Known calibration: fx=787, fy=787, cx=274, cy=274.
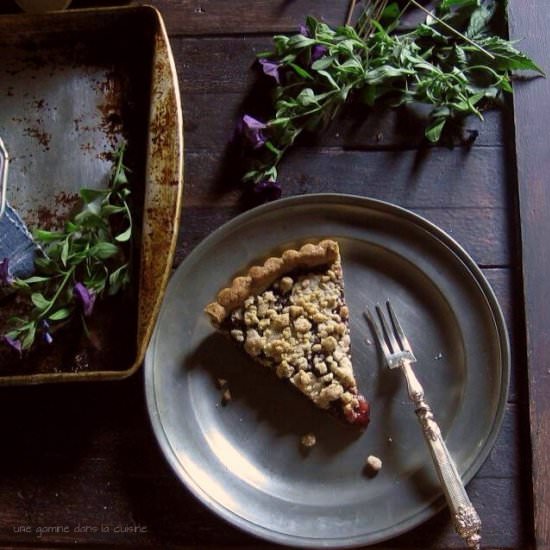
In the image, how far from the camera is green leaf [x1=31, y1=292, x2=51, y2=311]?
1.21 metres

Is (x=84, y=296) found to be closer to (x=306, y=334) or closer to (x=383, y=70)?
(x=306, y=334)

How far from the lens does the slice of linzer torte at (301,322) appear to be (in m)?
1.22

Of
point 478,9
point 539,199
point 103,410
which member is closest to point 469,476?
point 539,199

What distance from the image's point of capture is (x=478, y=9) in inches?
51.9

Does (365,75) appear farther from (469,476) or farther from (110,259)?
(469,476)

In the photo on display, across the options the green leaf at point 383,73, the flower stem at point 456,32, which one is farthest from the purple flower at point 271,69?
the flower stem at point 456,32

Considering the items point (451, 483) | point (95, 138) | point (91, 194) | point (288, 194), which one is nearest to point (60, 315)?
point (91, 194)

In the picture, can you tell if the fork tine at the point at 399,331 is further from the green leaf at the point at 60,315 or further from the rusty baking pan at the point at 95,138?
the green leaf at the point at 60,315

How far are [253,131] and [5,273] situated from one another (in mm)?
449

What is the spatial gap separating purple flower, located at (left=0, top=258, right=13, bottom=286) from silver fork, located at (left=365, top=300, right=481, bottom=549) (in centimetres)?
56

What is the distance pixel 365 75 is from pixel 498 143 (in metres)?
0.25

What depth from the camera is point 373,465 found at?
3.97 feet

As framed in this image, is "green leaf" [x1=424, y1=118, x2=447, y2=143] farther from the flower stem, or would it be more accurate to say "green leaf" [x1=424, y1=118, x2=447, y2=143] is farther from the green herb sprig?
the green herb sprig

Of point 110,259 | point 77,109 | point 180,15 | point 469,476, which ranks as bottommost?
point 469,476
